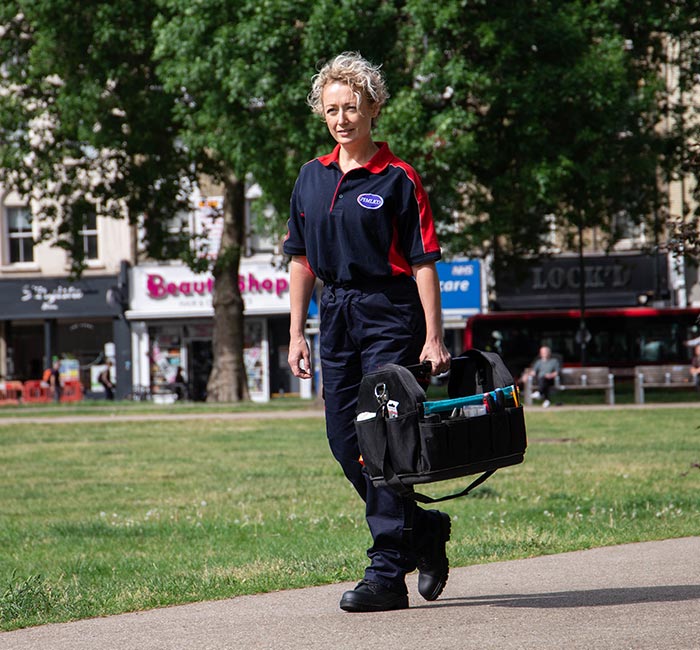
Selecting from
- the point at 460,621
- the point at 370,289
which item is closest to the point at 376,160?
the point at 370,289

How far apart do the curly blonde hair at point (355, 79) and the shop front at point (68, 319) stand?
39537mm

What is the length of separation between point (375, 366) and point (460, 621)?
3.03 ft

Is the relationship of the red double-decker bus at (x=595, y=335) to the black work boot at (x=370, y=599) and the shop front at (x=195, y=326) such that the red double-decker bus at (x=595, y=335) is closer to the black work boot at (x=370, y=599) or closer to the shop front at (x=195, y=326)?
the shop front at (x=195, y=326)

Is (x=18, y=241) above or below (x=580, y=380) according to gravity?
above

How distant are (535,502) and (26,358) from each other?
38.4 meters

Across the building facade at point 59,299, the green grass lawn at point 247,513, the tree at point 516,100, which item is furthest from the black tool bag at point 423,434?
the building facade at point 59,299

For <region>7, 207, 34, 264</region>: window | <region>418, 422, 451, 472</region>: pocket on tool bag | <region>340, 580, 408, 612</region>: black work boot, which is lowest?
<region>340, 580, 408, 612</region>: black work boot

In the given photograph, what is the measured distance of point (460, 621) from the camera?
174 inches

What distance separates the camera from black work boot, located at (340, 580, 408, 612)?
15.3ft

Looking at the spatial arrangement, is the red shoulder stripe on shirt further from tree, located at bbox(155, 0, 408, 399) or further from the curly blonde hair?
tree, located at bbox(155, 0, 408, 399)

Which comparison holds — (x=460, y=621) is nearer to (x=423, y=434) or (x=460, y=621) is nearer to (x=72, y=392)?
(x=423, y=434)

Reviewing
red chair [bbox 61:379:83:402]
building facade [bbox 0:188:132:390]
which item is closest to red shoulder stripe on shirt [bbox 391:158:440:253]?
red chair [bbox 61:379:83:402]

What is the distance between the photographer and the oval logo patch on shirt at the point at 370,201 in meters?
4.75

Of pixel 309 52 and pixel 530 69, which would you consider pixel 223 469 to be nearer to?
pixel 309 52
